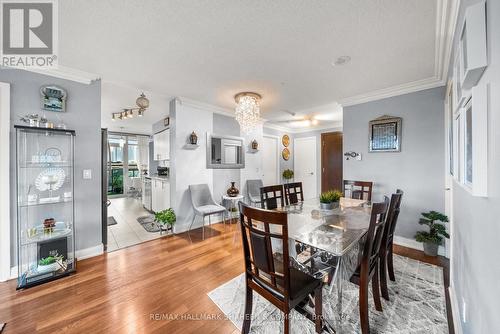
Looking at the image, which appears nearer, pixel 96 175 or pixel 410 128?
pixel 96 175

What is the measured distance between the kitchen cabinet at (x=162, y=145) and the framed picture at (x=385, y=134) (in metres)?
4.11

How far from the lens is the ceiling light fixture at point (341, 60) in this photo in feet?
7.34

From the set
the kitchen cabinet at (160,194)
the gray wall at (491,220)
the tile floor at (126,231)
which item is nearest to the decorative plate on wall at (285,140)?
the kitchen cabinet at (160,194)

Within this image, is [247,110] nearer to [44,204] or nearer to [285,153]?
[44,204]

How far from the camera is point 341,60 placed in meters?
2.28

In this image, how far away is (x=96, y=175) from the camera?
2.78 metres

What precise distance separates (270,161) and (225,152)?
67.6 inches

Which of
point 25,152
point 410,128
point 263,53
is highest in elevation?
point 263,53

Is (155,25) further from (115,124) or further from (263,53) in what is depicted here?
(115,124)

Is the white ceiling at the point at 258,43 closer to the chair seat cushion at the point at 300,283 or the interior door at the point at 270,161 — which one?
the chair seat cushion at the point at 300,283

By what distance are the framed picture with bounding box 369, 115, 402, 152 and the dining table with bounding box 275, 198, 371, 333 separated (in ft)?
5.42

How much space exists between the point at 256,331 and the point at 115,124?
20.8 ft

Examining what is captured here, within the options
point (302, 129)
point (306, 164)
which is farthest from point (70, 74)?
point (306, 164)

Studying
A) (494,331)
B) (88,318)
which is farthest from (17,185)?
(494,331)
